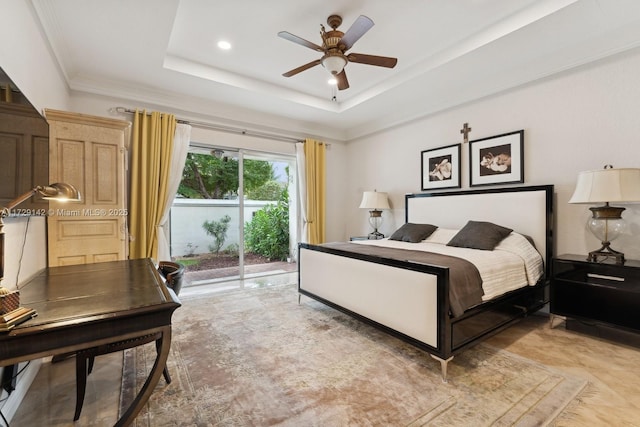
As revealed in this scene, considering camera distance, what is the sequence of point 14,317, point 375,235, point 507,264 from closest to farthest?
point 14,317
point 507,264
point 375,235

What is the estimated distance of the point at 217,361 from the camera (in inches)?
85.9

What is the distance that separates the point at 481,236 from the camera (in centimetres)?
302

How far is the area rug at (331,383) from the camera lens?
1.59 m

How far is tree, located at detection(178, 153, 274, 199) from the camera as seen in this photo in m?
4.37

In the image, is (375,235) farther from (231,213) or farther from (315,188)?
(231,213)

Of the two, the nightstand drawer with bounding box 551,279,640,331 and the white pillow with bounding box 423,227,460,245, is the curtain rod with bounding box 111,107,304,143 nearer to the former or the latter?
the white pillow with bounding box 423,227,460,245

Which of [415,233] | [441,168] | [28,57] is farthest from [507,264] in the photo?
[28,57]

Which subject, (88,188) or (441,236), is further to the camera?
(441,236)

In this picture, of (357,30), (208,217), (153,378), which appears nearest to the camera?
(153,378)

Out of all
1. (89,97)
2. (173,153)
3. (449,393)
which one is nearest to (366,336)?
(449,393)

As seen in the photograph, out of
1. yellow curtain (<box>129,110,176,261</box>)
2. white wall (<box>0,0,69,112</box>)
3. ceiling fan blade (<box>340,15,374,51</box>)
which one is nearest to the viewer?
white wall (<box>0,0,69,112</box>)

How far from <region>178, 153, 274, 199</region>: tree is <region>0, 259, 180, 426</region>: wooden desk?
283 cm

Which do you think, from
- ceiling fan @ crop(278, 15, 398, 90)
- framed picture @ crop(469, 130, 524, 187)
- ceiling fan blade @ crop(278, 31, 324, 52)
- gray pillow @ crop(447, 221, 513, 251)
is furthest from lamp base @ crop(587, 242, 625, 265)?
ceiling fan blade @ crop(278, 31, 324, 52)

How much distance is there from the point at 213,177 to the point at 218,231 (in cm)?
87
